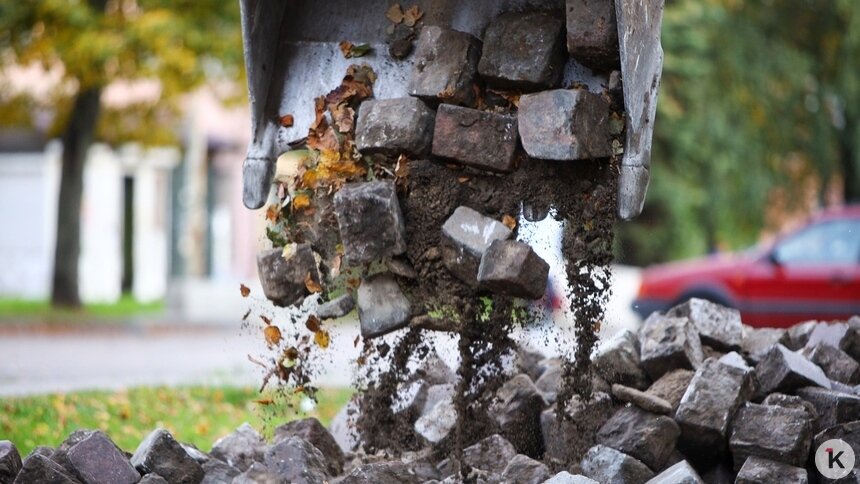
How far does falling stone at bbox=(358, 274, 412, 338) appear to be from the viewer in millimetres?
4922

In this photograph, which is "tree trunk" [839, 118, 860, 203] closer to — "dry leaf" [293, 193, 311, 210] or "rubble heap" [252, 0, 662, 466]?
"rubble heap" [252, 0, 662, 466]

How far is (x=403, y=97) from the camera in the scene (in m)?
5.14

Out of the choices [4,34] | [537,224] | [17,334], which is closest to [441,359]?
[537,224]

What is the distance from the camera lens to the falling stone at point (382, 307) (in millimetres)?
4922

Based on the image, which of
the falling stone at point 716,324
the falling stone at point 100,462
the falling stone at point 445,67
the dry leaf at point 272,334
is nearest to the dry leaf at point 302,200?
the dry leaf at point 272,334

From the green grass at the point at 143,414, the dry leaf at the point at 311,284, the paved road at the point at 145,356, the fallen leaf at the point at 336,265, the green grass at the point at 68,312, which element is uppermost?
the fallen leaf at the point at 336,265

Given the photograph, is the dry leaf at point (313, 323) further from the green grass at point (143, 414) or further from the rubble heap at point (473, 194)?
the green grass at point (143, 414)

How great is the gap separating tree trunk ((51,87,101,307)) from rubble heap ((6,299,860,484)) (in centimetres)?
1346

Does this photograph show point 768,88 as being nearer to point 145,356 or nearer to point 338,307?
point 145,356

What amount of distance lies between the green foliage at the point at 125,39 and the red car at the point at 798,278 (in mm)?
7541

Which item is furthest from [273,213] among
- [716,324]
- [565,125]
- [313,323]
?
[716,324]

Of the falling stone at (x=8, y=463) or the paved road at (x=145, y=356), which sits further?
the paved road at (x=145, y=356)

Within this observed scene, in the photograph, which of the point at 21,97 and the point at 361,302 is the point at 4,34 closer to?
the point at 21,97

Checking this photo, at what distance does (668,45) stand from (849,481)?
1557 centimetres
